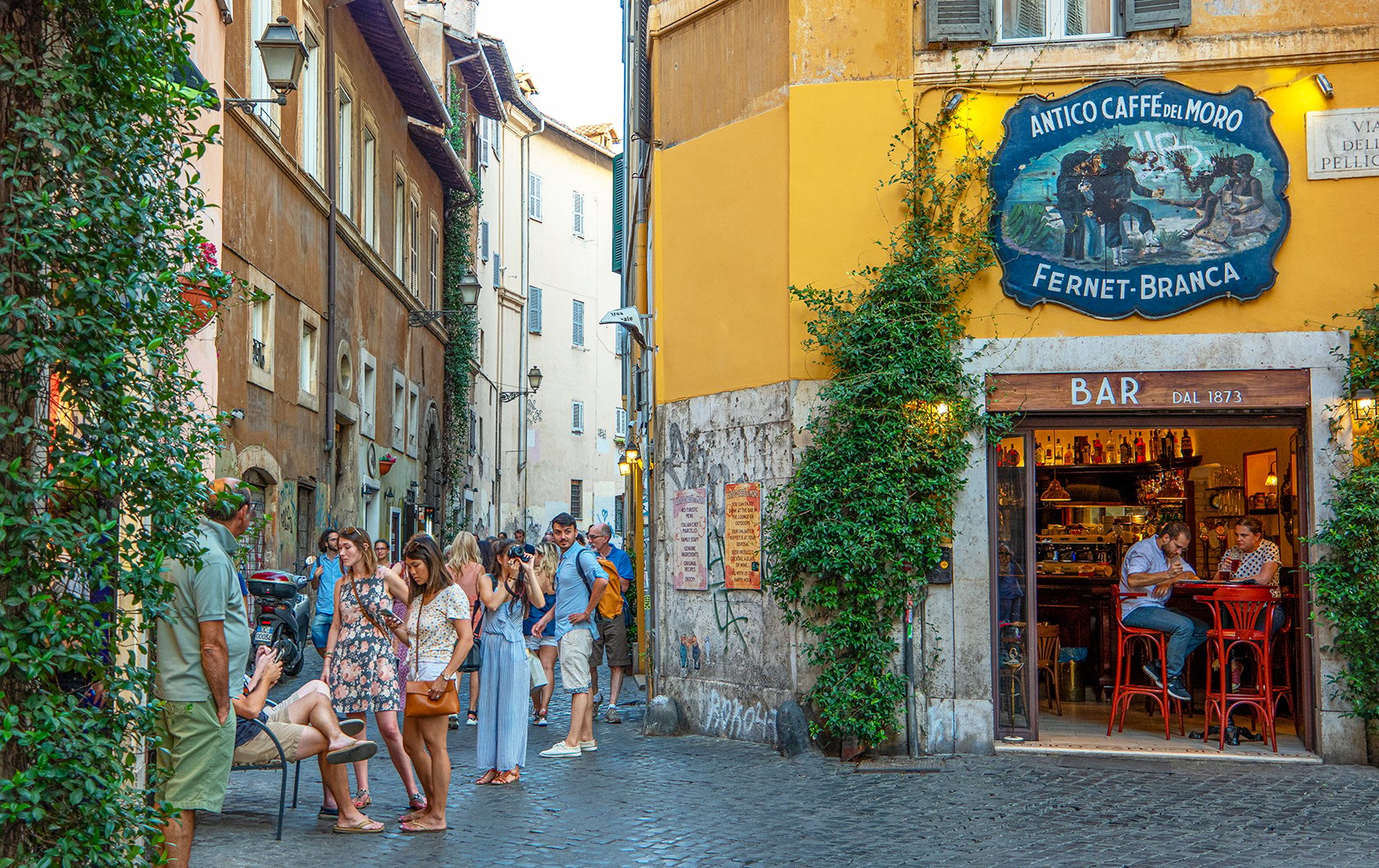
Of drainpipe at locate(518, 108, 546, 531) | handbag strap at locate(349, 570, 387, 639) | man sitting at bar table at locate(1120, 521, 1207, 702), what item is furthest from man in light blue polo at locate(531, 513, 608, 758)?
drainpipe at locate(518, 108, 546, 531)

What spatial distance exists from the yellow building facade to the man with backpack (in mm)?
1190

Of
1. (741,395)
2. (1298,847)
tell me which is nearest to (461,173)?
(741,395)

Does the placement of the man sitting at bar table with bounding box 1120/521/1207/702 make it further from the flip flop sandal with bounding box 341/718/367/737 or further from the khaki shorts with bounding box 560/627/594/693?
the flip flop sandal with bounding box 341/718/367/737

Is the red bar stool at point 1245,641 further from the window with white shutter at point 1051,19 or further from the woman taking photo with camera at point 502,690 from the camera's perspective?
the woman taking photo with camera at point 502,690

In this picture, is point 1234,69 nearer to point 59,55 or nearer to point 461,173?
point 59,55

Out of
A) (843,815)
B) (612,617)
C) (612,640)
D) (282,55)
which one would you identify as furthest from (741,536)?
(282,55)

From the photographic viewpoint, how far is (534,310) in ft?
144

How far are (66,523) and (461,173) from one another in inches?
1103

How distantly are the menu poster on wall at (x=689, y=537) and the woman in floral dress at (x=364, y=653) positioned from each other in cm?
370

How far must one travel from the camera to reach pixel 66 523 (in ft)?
14.7

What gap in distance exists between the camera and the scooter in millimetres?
14844

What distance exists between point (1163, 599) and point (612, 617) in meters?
4.71

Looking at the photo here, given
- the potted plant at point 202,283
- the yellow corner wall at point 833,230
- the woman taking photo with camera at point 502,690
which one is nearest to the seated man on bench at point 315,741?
the woman taking photo with camera at point 502,690

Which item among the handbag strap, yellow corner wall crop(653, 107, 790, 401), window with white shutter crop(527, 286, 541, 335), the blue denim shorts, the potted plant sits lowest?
the blue denim shorts
